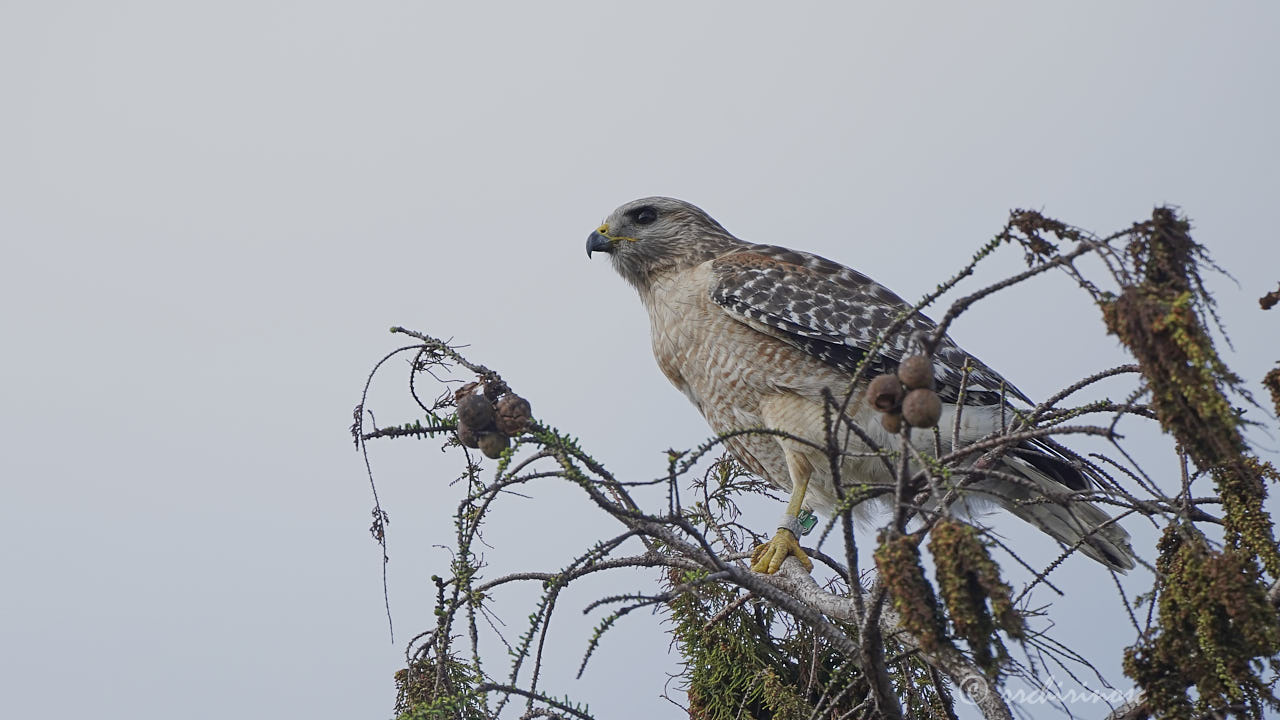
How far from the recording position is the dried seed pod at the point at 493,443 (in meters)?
2.61

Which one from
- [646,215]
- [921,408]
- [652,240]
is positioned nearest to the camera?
[921,408]

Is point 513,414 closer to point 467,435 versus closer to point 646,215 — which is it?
point 467,435

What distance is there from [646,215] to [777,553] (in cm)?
220

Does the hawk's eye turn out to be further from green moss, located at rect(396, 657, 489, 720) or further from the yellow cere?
green moss, located at rect(396, 657, 489, 720)

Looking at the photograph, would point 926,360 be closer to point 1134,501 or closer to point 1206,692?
point 1134,501

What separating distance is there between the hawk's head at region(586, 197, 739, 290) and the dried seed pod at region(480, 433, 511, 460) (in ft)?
9.96

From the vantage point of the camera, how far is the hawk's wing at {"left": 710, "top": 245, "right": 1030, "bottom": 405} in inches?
179

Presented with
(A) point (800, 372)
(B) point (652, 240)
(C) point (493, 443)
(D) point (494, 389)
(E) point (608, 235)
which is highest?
(E) point (608, 235)

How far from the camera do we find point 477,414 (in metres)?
2.61

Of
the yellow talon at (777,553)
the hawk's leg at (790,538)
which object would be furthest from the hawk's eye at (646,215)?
the yellow talon at (777,553)

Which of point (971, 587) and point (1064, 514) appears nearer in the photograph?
point (971, 587)

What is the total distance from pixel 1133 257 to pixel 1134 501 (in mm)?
626

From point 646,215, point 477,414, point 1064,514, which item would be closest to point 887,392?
point 477,414

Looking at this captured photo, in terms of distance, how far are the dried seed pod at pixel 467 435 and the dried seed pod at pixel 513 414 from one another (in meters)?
0.08
